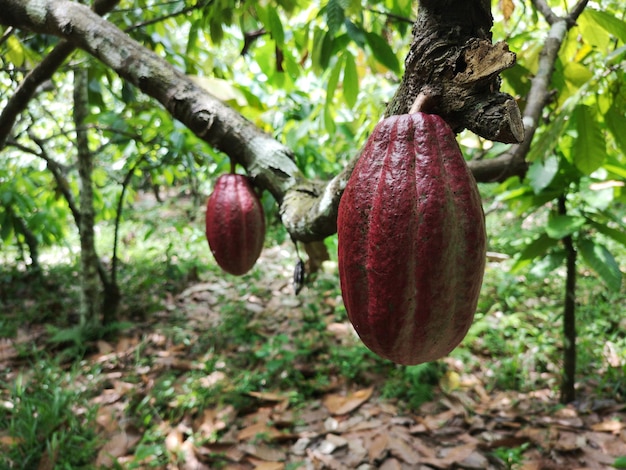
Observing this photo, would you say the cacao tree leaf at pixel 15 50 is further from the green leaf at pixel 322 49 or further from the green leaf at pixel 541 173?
the green leaf at pixel 541 173

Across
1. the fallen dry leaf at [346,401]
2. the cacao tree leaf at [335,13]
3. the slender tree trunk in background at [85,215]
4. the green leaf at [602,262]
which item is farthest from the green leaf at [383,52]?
the slender tree trunk in background at [85,215]

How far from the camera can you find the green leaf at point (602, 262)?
181 centimetres

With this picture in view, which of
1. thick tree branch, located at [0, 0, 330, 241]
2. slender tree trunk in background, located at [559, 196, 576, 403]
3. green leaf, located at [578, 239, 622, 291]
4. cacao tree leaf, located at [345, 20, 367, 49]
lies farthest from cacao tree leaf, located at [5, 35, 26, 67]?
green leaf, located at [578, 239, 622, 291]

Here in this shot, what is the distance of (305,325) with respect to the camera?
293 centimetres

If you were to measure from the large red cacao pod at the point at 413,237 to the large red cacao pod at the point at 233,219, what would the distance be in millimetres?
542

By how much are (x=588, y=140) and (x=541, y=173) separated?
45 cm

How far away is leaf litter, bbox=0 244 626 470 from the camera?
185 cm

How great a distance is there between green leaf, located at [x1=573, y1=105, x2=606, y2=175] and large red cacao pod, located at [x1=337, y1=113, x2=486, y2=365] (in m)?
0.80

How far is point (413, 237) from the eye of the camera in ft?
1.66

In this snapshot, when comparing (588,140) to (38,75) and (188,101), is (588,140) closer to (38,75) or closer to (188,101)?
(188,101)

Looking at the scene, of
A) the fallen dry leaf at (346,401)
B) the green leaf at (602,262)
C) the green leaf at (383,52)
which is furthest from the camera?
the fallen dry leaf at (346,401)

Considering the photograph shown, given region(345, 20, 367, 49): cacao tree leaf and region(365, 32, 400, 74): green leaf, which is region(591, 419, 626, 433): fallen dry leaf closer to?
region(365, 32, 400, 74): green leaf

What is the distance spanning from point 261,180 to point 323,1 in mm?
800

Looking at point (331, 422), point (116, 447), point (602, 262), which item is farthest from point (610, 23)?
point (116, 447)
